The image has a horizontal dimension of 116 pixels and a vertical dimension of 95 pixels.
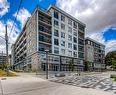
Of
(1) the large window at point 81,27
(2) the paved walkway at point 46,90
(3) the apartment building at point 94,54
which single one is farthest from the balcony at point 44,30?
(2) the paved walkway at point 46,90

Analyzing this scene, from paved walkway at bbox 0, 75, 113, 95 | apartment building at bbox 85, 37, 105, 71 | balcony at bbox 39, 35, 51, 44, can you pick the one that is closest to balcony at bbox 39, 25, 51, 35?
balcony at bbox 39, 35, 51, 44

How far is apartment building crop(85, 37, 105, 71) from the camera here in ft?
285

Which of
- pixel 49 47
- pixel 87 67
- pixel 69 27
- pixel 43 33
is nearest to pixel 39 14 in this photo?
pixel 43 33

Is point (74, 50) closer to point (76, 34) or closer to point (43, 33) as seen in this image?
point (76, 34)

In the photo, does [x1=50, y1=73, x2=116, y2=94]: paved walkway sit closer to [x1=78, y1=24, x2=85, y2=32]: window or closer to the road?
Answer: the road

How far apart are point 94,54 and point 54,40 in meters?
42.6

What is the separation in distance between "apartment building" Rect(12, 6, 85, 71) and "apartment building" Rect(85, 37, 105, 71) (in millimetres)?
11724

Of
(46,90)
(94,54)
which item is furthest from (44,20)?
(94,54)

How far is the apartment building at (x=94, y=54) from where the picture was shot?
86.8 m

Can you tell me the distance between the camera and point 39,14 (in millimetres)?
54781

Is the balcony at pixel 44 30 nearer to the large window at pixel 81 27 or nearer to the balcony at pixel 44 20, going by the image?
the balcony at pixel 44 20

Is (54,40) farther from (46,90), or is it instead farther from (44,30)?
(46,90)

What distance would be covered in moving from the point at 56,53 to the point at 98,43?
4905 centimetres

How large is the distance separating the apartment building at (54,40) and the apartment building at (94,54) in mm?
11724
